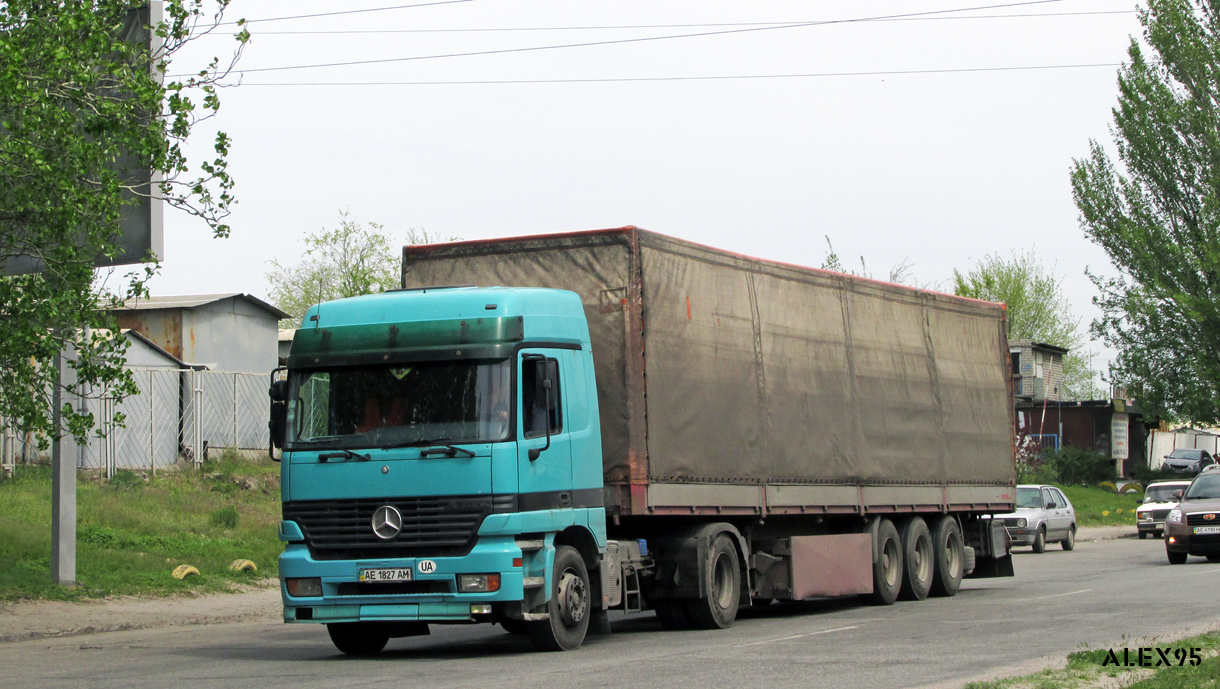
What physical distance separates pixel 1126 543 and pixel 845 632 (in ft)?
80.3

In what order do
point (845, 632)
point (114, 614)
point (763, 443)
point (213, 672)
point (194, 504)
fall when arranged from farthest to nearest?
1. point (194, 504)
2. point (114, 614)
3. point (763, 443)
4. point (845, 632)
5. point (213, 672)

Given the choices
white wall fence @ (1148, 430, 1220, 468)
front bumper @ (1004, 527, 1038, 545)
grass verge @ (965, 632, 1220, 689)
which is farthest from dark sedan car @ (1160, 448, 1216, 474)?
grass verge @ (965, 632, 1220, 689)

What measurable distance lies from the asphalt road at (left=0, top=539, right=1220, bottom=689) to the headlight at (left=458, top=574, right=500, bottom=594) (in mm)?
602

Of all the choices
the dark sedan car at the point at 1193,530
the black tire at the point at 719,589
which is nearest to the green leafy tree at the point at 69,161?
the black tire at the point at 719,589

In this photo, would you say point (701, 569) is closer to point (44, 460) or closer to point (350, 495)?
point (350, 495)

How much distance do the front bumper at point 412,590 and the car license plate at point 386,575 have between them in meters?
0.03

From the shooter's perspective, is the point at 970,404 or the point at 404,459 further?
the point at 970,404

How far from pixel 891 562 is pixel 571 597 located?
288 inches

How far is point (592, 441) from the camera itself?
13.0 m

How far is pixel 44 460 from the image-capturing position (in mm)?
26109

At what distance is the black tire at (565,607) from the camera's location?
1224 cm

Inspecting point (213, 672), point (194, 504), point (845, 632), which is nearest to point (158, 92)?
point (213, 672)

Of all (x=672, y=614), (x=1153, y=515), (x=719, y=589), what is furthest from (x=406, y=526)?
(x=1153, y=515)

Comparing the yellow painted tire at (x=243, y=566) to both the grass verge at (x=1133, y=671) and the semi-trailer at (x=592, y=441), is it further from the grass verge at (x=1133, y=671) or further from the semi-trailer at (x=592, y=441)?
the grass verge at (x=1133, y=671)
